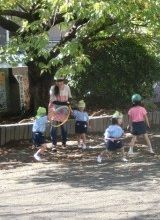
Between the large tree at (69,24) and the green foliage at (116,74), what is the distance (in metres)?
2.34

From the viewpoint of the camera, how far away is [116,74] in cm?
1512

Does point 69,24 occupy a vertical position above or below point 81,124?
above

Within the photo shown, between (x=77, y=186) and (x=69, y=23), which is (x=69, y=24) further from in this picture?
(x=77, y=186)

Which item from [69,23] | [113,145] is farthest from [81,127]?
[69,23]

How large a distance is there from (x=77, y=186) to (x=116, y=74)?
7635mm

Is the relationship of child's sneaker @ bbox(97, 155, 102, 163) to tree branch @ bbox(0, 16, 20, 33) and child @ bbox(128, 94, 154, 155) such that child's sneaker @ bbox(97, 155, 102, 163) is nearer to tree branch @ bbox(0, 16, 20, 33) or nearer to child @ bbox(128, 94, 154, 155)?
child @ bbox(128, 94, 154, 155)

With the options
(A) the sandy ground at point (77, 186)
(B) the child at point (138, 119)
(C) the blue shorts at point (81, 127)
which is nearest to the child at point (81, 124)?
(C) the blue shorts at point (81, 127)

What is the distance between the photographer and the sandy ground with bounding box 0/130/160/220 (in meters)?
6.50

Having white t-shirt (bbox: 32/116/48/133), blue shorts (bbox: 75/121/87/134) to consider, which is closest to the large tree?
white t-shirt (bbox: 32/116/48/133)

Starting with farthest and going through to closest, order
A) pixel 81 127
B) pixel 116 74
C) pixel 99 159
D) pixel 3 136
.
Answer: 1. pixel 116 74
2. pixel 3 136
3. pixel 81 127
4. pixel 99 159

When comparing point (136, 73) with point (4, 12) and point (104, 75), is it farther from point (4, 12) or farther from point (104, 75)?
point (4, 12)

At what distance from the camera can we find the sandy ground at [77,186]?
6496 mm

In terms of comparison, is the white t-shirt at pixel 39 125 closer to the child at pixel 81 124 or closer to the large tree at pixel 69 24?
the large tree at pixel 69 24

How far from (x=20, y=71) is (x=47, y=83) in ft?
12.2
